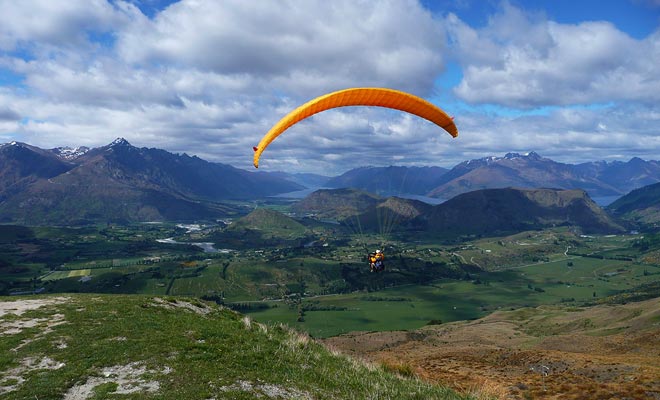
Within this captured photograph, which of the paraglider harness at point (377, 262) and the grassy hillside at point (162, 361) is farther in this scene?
the paraglider harness at point (377, 262)

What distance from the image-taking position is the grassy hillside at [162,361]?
53.9 ft

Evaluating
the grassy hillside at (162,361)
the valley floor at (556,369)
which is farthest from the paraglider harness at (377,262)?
the grassy hillside at (162,361)

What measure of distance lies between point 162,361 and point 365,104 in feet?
95.7

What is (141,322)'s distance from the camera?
82.9ft

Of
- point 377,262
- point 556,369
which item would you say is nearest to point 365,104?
point 377,262

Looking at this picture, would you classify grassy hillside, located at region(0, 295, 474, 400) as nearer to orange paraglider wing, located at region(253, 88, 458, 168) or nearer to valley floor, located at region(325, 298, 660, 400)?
valley floor, located at region(325, 298, 660, 400)

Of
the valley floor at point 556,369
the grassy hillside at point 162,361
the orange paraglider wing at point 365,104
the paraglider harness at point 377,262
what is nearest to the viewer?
the grassy hillside at point 162,361

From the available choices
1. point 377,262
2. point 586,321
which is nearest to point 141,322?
point 377,262

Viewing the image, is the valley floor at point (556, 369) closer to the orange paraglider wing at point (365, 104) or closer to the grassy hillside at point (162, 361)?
the grassy hillside at point (162, 361)

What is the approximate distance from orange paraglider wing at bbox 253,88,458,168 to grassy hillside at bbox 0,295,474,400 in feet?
47.9

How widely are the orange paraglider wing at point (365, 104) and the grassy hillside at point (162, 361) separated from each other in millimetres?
14595

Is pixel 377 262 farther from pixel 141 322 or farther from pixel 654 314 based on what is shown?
pixel 654 314

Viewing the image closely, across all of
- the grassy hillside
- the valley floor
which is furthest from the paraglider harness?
the grassy hillside

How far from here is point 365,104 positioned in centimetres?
3769
